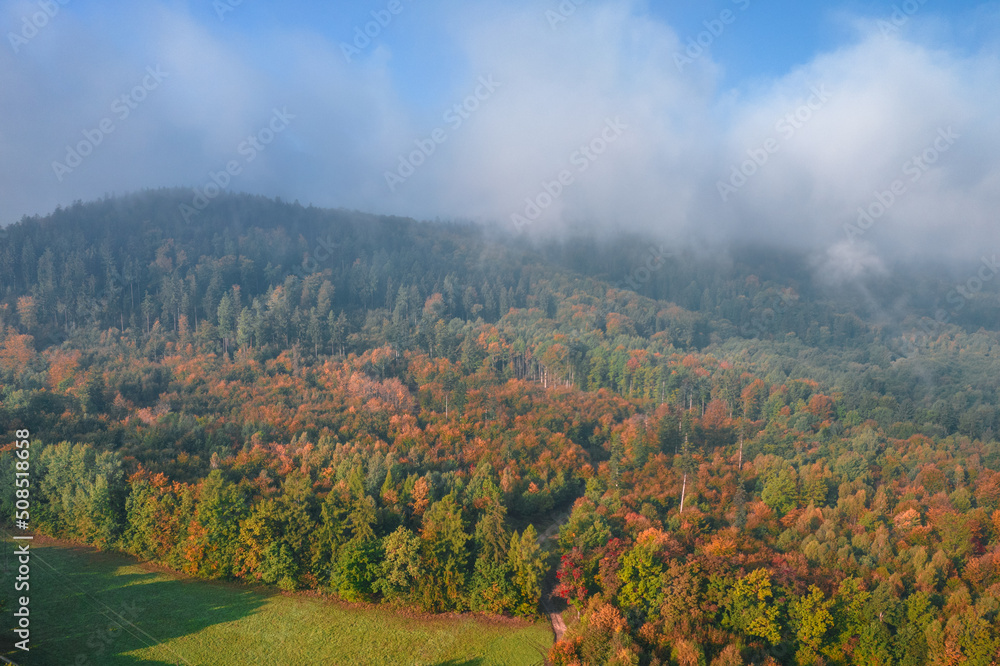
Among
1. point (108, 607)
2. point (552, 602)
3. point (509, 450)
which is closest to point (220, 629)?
point (108, 607)

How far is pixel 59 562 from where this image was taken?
45.1 m

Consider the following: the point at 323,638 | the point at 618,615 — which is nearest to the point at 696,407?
the point at 618,615

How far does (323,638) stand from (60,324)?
8478 cm

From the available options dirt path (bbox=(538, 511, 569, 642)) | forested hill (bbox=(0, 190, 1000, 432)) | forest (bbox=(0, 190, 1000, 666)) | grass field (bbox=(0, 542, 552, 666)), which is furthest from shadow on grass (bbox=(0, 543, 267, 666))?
forested hill (bbox=(0, 190, 1000, 432))

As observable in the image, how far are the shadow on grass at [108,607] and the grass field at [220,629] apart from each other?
0.22 feet

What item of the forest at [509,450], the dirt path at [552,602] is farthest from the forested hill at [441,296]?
the dirt path at [552,602]

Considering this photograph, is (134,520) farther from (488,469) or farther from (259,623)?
(488,469)

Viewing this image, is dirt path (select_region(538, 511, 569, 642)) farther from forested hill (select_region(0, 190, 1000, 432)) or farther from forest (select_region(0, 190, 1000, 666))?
forested hill (select_region(0, 190, 1000, 432))

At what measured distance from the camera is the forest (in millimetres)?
38250

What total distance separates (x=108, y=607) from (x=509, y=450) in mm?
36326

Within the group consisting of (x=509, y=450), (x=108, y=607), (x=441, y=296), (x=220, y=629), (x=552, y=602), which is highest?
(x=441, y=296)

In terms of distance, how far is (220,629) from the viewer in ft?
125

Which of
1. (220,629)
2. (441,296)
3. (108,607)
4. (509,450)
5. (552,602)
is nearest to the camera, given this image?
(220,629)

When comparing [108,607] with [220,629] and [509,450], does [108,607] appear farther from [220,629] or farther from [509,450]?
[509,450]
